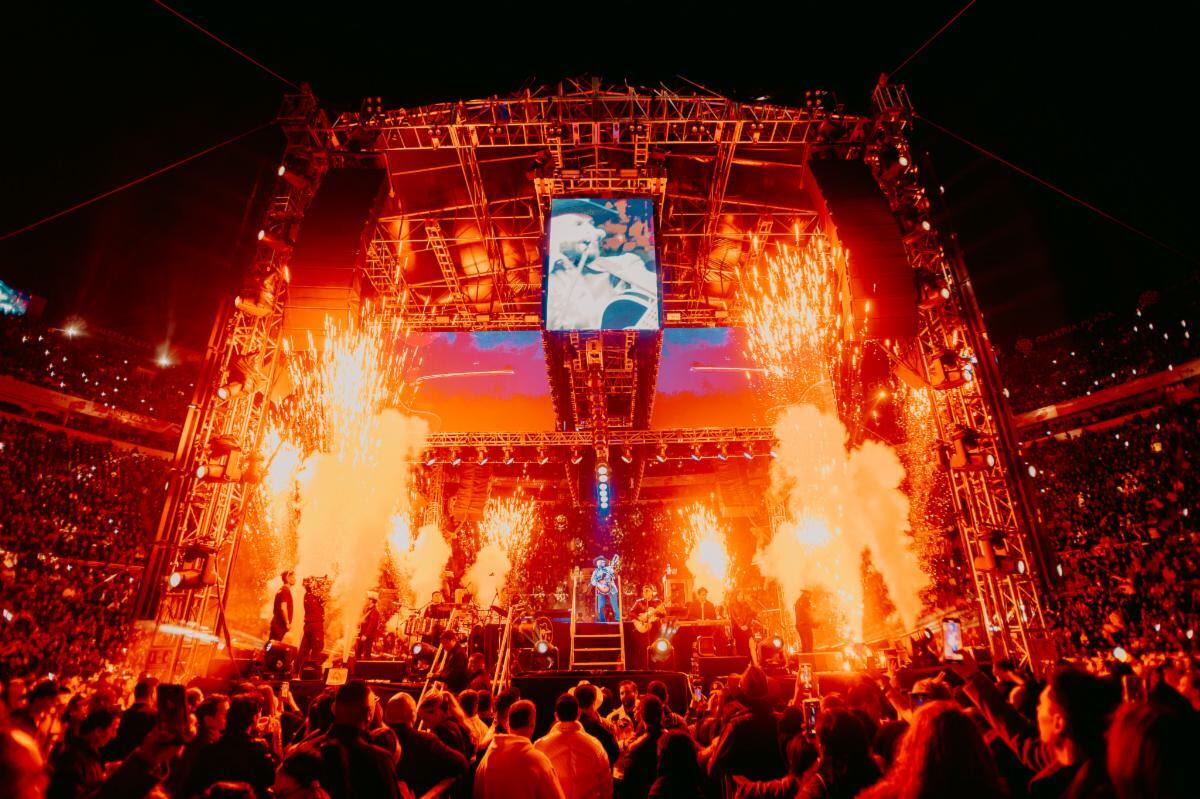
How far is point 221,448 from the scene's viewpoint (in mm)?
9273

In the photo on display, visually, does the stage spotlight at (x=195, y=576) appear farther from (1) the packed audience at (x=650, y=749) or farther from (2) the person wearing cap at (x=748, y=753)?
(2) the person wearing cap at (x=748, y=753)

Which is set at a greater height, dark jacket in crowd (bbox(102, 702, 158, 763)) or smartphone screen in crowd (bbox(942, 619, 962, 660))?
smartphone screen in crowd (bbox(942, 619, 962, 660))

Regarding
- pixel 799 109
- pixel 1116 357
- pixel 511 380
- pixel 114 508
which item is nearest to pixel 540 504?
pixel 511 380

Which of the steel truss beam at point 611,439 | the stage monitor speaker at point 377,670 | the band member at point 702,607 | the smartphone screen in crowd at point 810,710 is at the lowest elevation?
the smartphone screen in crowd at point 810,710

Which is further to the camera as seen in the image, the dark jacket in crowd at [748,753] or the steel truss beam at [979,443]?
the steel truss beam at [979,443]

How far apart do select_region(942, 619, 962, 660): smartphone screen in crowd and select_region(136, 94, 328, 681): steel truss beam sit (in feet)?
34.4

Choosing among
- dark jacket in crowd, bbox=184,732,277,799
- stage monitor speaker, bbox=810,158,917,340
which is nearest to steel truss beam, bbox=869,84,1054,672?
stage monitor speaker, bbox=810,158,917,340

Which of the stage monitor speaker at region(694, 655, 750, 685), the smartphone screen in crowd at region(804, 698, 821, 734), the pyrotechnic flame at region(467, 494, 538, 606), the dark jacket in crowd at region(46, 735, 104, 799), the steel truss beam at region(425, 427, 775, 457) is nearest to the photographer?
the dark jacket in crowd at region(46, 735, 104, 799)

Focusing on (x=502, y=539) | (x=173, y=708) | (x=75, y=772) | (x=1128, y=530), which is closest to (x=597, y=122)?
(x=173, y=708)

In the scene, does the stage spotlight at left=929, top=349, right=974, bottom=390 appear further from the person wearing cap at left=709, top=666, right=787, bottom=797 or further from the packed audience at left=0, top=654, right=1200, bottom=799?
the person wearing cap at left=709, top=666, right=787, bottom=797

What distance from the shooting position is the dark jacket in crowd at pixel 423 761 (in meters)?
3.45

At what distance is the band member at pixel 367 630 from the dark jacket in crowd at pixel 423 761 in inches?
326

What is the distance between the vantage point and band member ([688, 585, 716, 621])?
13320 millimetres

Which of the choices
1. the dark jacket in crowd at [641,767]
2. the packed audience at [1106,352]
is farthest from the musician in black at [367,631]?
the packed audience at [1106,352]
